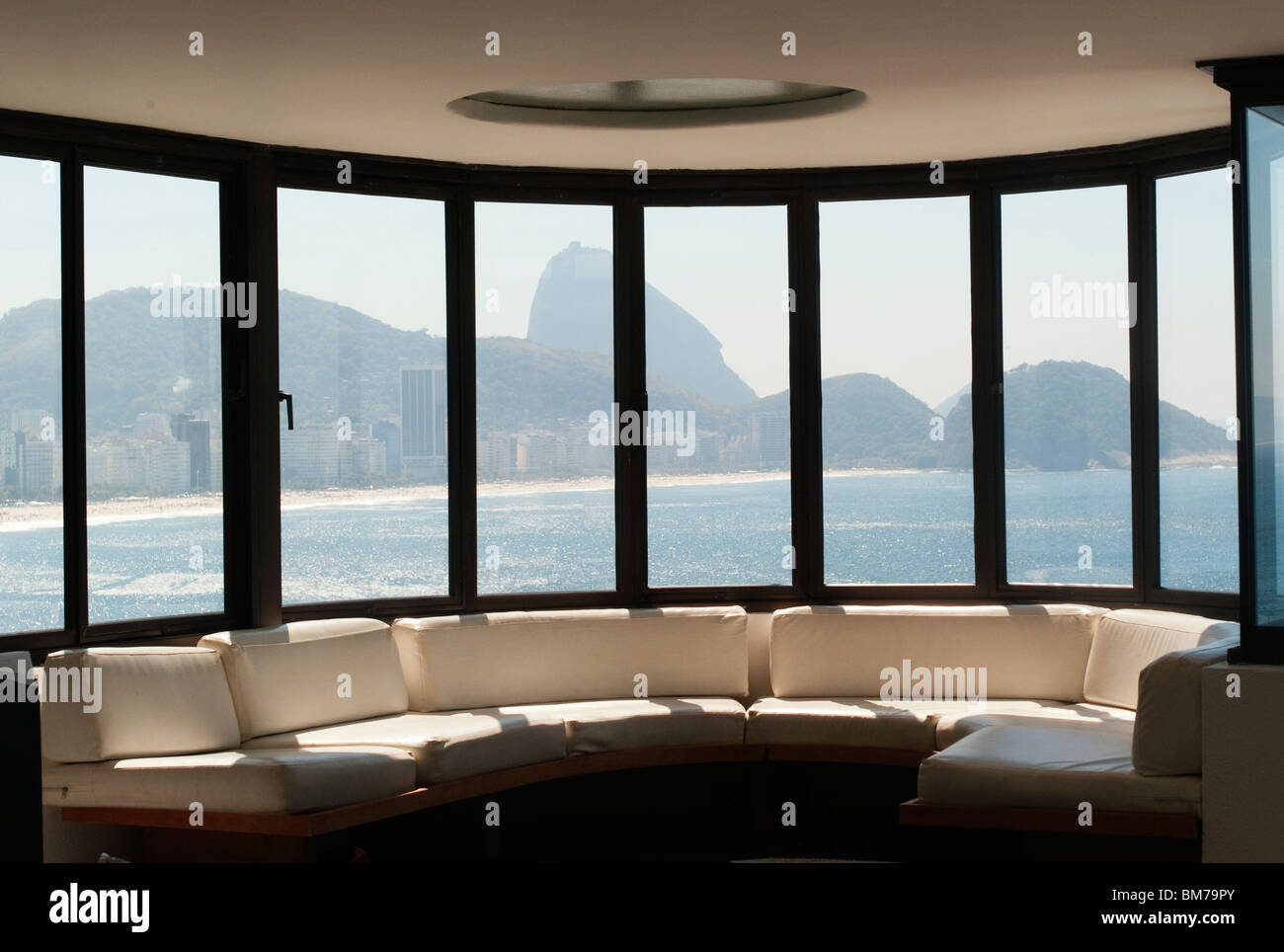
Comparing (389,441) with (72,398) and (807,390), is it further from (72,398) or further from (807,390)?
(807,390)

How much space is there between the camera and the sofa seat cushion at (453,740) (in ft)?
17.6

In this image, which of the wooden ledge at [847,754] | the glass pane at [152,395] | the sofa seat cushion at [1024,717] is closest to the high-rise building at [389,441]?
the glass pane at [152,395]

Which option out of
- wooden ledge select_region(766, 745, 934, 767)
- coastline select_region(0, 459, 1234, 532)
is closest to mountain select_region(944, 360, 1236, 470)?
coastline select_region(0, 459, 1234, 532)

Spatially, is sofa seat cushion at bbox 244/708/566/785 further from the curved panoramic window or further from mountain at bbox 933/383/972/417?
mountain at bbox 933/383/972/417

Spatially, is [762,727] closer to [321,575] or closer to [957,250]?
[321,575]

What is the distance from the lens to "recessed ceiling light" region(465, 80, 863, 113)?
5.91 metres

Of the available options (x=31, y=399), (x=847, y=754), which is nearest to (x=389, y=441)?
(x=31, y=399)

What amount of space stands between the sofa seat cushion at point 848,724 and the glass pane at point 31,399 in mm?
3054

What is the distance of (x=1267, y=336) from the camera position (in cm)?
505

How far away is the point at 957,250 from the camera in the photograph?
709 cm

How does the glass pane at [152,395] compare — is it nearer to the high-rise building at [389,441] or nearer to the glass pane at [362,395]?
the glass pane at [362,395]

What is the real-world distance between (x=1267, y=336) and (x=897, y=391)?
2.31m

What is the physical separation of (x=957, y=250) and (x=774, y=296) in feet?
3.17

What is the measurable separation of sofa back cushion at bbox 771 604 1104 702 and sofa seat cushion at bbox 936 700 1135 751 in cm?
24
